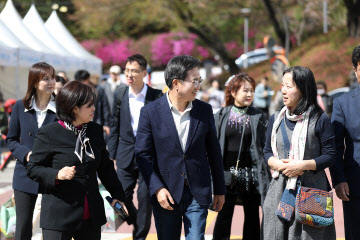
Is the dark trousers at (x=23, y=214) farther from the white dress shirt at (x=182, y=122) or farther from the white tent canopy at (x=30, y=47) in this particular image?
the white tent canopy at (x=30, y=47)

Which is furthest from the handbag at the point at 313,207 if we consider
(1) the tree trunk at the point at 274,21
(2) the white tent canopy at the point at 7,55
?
(1) the tree trunk at the point at 274,21

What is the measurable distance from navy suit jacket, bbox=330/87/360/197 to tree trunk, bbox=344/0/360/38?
22279 millimetres

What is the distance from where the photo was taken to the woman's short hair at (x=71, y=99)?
4.00 m

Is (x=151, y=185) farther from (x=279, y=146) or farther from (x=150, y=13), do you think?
(x=150, y=13)

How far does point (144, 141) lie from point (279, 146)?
992 millimetres

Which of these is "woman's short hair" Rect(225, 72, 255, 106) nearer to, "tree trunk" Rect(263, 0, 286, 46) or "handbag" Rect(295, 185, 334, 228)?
"handbag" Rect(295, 185, 334, 228)

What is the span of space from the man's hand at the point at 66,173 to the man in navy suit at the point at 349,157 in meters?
1.94

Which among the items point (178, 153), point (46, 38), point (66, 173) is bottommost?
point (66, 173)

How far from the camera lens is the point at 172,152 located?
4.20 metres

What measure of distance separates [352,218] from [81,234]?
1.99 meters

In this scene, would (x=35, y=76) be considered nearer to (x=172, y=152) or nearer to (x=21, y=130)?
(x=21, y=130)

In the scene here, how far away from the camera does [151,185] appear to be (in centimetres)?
414

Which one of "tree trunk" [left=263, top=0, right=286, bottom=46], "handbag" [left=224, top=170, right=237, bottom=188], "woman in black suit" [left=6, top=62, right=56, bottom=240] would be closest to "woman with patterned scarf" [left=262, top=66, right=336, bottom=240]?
"handbag" [left=224, top=170, right=237, bottom=188]

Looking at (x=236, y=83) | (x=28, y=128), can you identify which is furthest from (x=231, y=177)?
(x=28, y=128)
